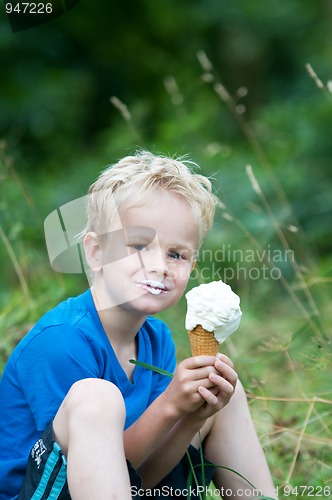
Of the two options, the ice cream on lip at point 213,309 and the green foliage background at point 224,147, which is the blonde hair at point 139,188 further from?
the green foliage background at point 224,147

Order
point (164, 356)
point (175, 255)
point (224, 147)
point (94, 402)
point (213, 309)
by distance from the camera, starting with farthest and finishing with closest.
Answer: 1. point (224, 147)
2. point (164, 356)
3. point (175, 255)
4. point (213, 309)
5. point (94, 402)

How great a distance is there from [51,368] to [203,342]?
0.29m

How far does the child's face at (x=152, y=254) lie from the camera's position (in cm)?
147

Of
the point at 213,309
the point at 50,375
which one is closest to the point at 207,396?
the point at 213,309

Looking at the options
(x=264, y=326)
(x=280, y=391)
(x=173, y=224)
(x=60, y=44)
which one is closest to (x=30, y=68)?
(x=60, y=44)

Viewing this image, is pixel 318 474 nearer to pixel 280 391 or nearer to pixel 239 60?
pixel 280 391

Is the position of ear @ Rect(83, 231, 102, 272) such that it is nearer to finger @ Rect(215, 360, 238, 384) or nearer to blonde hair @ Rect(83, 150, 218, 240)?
blonde hair @ Rect(83, 150, 218, 240)

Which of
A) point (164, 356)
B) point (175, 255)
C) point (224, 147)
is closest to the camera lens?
point (175, 255)

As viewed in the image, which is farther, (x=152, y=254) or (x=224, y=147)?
(x=224, y=147)

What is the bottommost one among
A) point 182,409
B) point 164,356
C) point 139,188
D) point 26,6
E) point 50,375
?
point 164,356

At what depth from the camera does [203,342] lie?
140 cm

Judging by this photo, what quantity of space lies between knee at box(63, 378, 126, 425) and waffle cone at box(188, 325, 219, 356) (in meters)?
0.19

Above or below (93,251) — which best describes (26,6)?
above

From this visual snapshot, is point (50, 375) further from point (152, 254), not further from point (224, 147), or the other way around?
point (224, 147)
